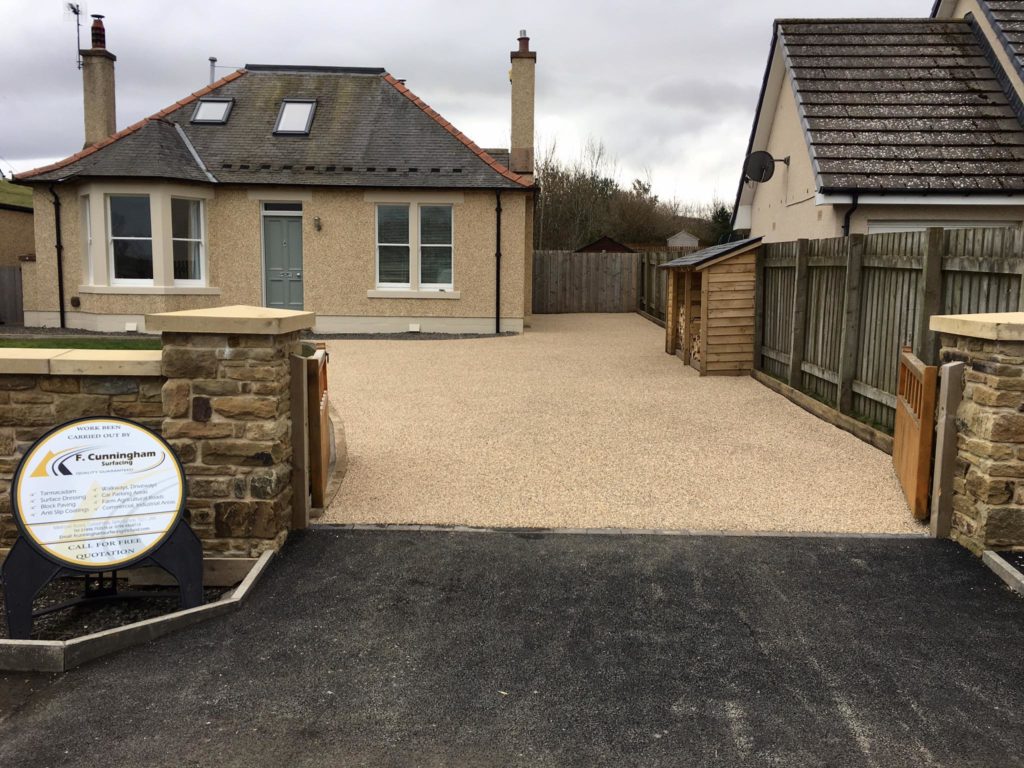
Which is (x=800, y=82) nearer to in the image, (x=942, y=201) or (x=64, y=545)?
(x=942, y=201)

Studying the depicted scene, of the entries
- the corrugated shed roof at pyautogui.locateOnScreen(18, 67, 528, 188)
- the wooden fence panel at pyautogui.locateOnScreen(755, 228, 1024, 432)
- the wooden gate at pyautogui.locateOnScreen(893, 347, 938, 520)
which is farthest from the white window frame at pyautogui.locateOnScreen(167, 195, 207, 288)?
the wooden gate at pyautogui.locateOnScreen(893, 347, 938, 520)

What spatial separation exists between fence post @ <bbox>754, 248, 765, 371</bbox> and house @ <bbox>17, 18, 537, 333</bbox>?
25.6 feet

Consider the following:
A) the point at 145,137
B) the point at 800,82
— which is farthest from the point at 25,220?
the point at 800,82

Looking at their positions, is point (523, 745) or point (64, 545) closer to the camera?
point (523, 745)

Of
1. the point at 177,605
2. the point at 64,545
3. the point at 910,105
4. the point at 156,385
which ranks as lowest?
the point at 177,605


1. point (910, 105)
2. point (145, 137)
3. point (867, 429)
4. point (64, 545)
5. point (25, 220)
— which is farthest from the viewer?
point (25, 220)

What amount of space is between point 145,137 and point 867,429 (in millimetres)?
16364

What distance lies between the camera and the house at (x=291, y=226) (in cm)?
1891

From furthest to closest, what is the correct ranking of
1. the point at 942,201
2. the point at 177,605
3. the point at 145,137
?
the point at 145,137, the point at 942,201, the point at 177,605

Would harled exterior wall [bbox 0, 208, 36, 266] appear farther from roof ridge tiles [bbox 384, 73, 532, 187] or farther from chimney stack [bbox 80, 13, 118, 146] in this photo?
roof ridge tiles [bbox 384, 73, 532, 187]

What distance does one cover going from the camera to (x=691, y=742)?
3451 mm

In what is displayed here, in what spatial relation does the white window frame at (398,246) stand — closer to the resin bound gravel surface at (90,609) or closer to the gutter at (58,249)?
the gutter at (58,249)

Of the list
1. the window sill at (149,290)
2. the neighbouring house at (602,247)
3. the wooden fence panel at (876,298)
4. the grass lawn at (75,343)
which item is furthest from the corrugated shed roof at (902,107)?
the neighbouring house at (602,247)

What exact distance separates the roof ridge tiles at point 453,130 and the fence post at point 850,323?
1092 centimetres
